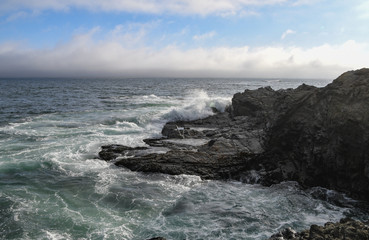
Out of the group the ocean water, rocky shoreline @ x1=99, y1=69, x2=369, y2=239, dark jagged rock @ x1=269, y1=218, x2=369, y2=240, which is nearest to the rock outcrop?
rocky shoreline @ x1=99, y1=69, x2=369, y2=239

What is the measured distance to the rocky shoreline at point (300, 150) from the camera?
38.9 feet

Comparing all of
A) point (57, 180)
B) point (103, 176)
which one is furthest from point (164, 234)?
point (57, 180)

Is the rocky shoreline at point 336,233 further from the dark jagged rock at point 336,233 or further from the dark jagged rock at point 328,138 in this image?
the dark jagged rock at point 328,138

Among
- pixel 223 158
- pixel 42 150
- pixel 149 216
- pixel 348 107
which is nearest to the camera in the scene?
pixel 149 216

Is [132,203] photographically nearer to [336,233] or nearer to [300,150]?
[336,233]

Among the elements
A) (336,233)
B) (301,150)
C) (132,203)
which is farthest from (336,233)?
(132,203)

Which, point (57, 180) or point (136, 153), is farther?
point (136, 153)

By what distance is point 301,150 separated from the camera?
1357cm

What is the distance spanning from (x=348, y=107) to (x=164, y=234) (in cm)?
916

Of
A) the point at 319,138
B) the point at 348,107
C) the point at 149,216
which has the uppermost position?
the point at 348,107

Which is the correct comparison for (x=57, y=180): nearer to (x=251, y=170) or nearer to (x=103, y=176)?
(x=103, y=176)

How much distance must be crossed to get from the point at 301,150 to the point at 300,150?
55 mm

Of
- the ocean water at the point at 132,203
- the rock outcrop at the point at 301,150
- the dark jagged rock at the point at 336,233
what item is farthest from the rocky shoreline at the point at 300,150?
the dark jagged rock at the point at 336,233

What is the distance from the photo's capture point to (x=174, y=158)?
604 inches
